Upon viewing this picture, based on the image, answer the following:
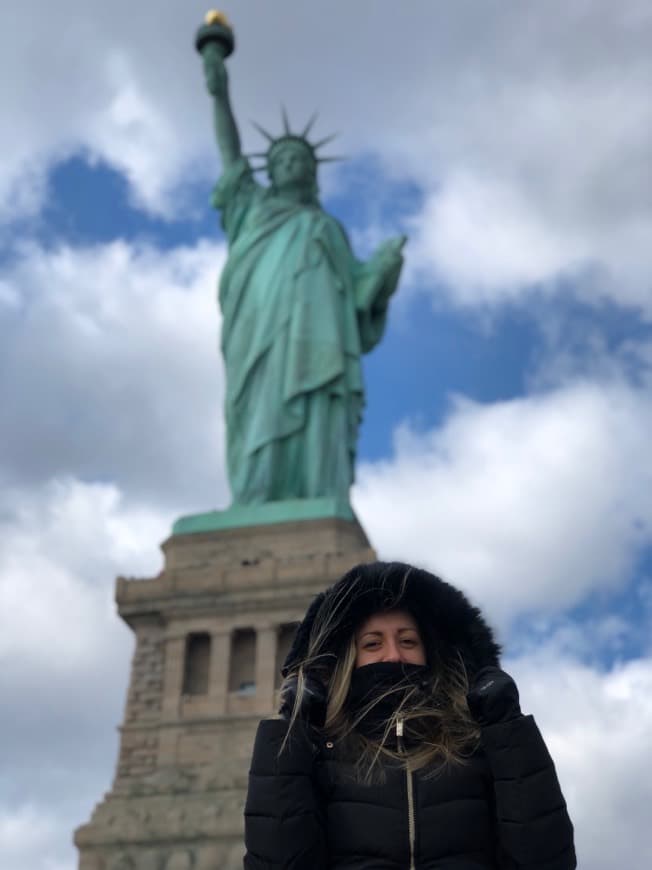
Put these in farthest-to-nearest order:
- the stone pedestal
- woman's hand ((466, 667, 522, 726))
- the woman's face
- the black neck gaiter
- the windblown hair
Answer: the stone pedestal
the woman's face
the black neck gaiter
the windblown hair
woman's hand ((466, 667, 522, 726))

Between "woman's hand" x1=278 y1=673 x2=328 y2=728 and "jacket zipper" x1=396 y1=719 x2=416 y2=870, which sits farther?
"woman's hand" x1=278 y1=673 x2=328 y2=728

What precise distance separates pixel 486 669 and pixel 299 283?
776 inches

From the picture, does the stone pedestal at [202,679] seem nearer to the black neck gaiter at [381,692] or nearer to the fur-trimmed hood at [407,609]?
the fur-trimmed hood at [407,609]

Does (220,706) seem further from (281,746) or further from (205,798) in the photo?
(281,746)

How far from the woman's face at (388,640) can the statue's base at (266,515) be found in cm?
1575

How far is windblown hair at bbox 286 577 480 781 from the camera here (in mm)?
3119

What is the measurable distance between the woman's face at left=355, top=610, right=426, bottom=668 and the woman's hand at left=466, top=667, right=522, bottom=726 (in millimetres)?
369

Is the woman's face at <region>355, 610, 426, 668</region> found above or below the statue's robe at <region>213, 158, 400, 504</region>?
below

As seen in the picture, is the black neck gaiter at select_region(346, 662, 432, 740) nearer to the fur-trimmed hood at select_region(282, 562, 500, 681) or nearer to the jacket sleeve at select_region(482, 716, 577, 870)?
the fur-trimmed hood at select_region(282, 562, 500, 681)

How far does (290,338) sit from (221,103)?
6.07 meters

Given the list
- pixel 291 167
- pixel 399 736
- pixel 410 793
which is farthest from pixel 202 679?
pixel 410 793

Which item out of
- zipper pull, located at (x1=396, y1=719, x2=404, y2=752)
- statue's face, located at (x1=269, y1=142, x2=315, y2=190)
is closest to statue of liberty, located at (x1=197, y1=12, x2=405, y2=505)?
statue's face, located at (x1=269, y1=142, x2=315, y2=190)

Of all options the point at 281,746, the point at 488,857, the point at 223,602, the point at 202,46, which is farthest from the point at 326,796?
the point at 202,46

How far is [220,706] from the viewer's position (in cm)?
1781
